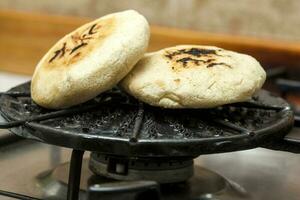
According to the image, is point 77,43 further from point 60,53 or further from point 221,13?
point 221,13

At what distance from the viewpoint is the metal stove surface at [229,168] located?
2.60 ft

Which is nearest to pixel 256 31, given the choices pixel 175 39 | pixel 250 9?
pixel 250 9

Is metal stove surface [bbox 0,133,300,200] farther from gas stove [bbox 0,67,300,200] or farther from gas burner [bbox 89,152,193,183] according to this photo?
gas burner [bbox 89,152,193,183]

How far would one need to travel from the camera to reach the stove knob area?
51 cm

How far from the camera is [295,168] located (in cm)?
92

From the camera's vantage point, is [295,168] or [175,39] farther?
[175,39]

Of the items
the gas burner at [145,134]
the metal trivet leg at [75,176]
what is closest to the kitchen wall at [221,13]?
the gas burner at [145,134]

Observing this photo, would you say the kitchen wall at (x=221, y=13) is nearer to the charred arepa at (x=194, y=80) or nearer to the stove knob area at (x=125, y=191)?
the charred arepa at (x=194, y=80)

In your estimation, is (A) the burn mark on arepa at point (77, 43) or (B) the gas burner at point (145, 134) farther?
(A) the burn mark on arepa at point (77, 43)

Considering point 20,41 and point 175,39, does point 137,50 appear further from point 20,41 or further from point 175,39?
point 20,41

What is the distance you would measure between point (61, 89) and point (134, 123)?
0.10m

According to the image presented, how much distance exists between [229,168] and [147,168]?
0.24 meters

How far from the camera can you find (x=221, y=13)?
1295 mm

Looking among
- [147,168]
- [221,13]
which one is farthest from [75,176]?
[221,13]
